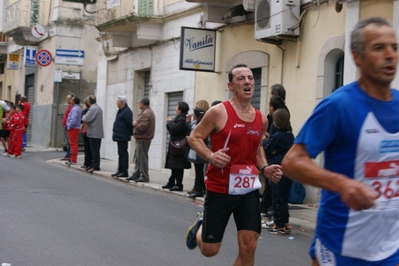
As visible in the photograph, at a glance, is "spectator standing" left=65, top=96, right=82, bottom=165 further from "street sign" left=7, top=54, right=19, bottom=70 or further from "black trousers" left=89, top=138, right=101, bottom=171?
"street sign" left=7, top=54, right=19, bottom=70

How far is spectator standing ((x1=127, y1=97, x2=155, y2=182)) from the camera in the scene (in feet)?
50.8

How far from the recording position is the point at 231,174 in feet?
18.6

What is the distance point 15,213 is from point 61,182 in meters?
5.10

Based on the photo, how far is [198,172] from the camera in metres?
13.2

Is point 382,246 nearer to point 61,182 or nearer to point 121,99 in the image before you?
point 61,182

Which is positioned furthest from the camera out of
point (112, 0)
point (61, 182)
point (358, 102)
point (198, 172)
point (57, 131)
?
point (57, 131)

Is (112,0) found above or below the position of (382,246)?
above

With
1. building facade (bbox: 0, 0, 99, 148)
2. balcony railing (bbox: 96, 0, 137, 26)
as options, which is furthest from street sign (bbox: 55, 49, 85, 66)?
balcony railing (bbox: 96, 0, 137, 26)

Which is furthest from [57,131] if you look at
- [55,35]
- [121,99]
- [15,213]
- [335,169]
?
[335,169]

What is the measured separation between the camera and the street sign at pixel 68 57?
2488 cm

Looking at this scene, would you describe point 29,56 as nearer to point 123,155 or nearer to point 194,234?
point 123,155

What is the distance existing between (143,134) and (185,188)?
5.56 ft

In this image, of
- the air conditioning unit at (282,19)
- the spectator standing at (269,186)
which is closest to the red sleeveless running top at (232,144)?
the spectator standing at (269,186)

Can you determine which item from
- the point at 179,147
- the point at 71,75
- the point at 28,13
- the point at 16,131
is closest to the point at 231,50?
the point at 179,147
